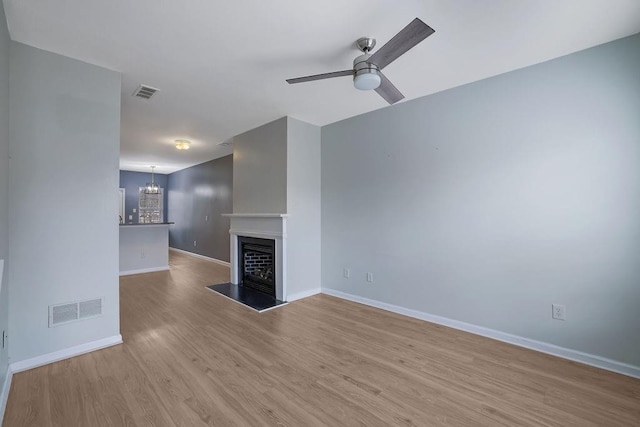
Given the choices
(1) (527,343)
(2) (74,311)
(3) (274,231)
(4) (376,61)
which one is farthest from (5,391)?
(1) (527,343)

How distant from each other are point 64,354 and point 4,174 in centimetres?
149

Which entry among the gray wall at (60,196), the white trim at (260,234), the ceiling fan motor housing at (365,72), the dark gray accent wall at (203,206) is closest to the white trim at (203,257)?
the dark gray accent wall at (203,206)

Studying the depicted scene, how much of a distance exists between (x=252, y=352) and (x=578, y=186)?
3102 millimetres

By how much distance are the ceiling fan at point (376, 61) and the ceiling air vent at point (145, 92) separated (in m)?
1.85

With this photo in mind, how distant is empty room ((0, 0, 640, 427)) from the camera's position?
1768 mm

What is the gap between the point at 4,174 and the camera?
1.88m

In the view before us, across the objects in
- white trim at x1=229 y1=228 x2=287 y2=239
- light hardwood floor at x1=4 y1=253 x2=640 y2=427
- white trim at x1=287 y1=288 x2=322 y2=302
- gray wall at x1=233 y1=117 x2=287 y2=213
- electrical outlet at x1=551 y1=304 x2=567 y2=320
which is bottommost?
light hardwood floor at x1=4 y1=253 x2=640 y2=427

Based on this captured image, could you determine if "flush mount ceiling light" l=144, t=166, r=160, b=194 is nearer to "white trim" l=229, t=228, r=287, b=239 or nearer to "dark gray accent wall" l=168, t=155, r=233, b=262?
"dark gray accent wall" l=168, t=155, r=233, b=262

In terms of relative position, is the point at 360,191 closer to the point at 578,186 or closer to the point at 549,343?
the point at 578,186

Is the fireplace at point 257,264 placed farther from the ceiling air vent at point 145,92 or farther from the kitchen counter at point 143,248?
the ceiling air vent at point 145,92

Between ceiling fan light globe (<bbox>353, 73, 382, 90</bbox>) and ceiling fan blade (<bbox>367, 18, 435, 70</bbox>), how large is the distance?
0.08 metres

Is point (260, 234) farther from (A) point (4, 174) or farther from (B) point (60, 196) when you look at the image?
(A) point (4, 174)

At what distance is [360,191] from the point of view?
371 cm

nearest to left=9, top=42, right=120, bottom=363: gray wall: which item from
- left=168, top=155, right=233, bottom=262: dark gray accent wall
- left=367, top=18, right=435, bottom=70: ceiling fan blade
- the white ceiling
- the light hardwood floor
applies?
the white ceiling
